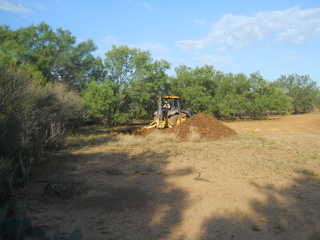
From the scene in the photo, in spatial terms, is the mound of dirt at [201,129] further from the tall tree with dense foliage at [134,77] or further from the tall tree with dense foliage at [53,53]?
the tall tree with dense foliage at [53,53]

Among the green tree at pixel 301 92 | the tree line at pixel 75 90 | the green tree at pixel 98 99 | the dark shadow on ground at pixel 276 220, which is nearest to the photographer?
the dark shadow on ground at pixel 276 220

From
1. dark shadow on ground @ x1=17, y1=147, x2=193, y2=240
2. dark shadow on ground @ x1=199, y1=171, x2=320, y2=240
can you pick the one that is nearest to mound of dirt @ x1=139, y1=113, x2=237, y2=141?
dark shadow on ground @ x1=17, y1=147, x2=193, y2=240

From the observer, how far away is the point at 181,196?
611 cm

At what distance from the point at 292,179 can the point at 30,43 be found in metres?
19.2

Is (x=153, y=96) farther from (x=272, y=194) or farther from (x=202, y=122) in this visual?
(x=272, y=194)

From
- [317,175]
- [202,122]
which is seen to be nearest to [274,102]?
[202,122]

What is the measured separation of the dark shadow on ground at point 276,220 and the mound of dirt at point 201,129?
8.56 metres

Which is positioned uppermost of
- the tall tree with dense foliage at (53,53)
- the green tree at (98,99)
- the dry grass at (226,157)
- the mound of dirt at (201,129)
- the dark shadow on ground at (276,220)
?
the tall tree with dense foliage at (53,53)

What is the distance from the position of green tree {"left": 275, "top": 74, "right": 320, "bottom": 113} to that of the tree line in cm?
1648

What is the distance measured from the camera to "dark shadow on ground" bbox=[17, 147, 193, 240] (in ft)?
15.5

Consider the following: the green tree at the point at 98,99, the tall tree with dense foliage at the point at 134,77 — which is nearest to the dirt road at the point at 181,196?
the green tree at the point at 98,99

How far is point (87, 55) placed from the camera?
2280 centimetres

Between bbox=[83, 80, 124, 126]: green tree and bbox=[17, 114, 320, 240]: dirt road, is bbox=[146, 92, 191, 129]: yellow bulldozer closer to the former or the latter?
bbox=[83, 80, 124, 126]: green tree

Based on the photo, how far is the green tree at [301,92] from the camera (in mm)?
44312
